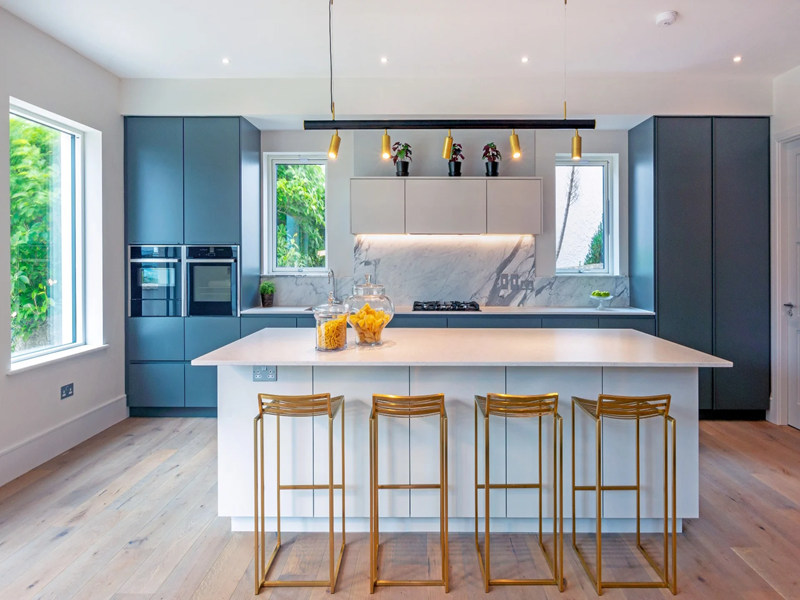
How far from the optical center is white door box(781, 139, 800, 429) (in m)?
4.09

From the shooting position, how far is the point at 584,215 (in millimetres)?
4984

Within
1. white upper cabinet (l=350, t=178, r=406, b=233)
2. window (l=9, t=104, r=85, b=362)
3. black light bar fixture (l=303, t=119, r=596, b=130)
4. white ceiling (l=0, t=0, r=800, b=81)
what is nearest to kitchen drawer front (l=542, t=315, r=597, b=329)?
white upper cabinet (l=350, t=178, r=406, b=233)

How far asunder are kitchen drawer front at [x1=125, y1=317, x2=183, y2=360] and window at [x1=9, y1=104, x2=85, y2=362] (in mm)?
405

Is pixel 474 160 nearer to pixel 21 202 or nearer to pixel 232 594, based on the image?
pixel 21 202

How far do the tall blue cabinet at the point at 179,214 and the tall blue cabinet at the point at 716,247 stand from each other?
3.68 m

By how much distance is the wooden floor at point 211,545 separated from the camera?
2.03 metres

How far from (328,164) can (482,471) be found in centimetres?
347

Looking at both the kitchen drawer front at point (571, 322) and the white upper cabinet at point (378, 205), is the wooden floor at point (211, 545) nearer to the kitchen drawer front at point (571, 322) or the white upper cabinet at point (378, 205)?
the kitchen drawer front at point (571, 322)

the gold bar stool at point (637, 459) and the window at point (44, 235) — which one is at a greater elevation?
the window at point (44, 235)

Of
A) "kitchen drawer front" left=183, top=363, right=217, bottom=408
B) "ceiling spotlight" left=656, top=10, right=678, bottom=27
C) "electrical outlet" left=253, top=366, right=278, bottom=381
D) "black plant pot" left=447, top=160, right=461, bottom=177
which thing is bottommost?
"kitchen drawer front" left=183, top=363, right=217, bottom=408

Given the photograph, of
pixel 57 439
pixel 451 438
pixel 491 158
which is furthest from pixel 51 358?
pixel 491 158

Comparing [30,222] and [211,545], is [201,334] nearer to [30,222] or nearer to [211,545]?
[30,222]

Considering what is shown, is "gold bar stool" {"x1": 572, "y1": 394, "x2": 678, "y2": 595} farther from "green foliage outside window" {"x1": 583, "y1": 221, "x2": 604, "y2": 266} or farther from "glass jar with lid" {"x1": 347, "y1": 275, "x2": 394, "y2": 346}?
"green foliage outside window" {"x1": 583, "y1": 221, "x2": 604, "y2": 266}

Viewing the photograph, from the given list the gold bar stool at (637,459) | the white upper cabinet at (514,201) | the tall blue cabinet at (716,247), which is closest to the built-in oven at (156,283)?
the white upper cabinet at (514,201)
